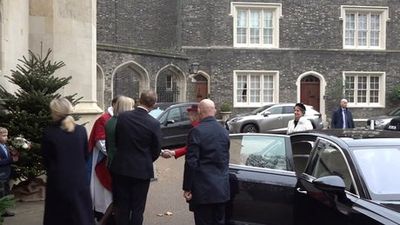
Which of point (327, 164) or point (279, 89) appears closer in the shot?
point (327, 164)

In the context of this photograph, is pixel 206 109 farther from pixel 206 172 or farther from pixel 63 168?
pixel 63 168

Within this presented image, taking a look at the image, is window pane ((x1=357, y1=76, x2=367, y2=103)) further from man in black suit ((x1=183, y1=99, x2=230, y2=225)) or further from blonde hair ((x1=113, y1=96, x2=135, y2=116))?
man in black suit ((x1=183, y1=99, x2=230, y2=225))

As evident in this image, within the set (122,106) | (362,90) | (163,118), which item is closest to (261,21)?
(362,90)

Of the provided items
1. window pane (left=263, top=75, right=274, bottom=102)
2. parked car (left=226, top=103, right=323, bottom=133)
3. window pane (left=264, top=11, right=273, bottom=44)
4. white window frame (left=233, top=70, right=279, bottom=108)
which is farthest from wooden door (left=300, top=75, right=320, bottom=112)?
parked car (left=226, top=103, right=323, bottom=133)

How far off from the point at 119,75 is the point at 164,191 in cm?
1893

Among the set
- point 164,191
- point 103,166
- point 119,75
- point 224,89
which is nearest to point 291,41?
point 224,89

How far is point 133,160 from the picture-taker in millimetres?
5883

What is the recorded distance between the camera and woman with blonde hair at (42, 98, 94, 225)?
5094 mm

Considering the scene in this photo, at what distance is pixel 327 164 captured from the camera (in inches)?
212

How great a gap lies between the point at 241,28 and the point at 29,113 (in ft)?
72.9

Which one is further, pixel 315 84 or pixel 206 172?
pixel 315 84

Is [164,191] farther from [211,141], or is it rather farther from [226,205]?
Answer: [211,141]

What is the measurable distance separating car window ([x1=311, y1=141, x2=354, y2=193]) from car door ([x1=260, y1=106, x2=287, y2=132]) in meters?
18.6

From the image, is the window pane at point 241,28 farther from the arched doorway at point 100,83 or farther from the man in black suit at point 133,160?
the man in black suit at point 133,160
